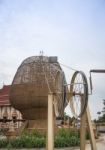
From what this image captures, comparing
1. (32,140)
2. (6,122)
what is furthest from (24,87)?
(6,122)

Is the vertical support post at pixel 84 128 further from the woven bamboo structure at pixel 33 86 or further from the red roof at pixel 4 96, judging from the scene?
the red roof at pixel 4 96

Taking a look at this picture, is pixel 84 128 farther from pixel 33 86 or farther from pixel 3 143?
pixel 33 86

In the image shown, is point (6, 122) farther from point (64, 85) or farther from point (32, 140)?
point (64, 85)

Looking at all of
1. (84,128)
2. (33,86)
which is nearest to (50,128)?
(84,128)

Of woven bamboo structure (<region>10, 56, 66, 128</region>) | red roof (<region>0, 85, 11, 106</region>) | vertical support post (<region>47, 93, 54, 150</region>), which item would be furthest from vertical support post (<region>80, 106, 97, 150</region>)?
red roof (<region>0, 85, 11, 106</region>)

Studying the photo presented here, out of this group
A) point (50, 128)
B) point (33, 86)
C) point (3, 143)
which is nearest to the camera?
point (50, 128)

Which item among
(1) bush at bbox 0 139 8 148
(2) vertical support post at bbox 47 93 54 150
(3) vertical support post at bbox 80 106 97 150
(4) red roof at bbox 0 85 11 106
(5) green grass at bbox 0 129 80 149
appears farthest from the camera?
(4) red roof at bbox 0 85 11 106

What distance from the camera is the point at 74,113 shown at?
13.8m

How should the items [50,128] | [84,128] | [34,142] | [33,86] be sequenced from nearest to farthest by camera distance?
[50,128] < [84,128] < [34,142] < [33,86]

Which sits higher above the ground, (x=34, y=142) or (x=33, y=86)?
(x=33, y=86)

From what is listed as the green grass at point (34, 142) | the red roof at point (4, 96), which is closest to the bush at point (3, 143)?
the green grass at point (34, 142)

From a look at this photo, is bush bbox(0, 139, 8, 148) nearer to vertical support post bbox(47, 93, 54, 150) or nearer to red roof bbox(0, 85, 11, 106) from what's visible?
vertical support post bbox(47, 93, 54, 150)

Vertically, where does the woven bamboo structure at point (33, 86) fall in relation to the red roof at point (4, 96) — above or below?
below

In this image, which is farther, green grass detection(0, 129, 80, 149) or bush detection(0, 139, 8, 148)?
bush detection(0, 139, 8, 148)
